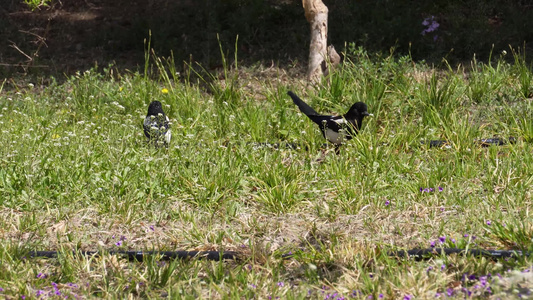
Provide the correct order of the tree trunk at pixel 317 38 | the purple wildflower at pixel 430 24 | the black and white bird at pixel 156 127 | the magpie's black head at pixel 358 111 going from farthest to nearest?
the purple wildflower at pixel 430 24, the tree trunk at pixel 317 38, the magpie's black head at pixel 358 111, the black and white bird at pixel 156 127

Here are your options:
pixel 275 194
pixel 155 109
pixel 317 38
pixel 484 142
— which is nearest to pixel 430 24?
pixel 317 38

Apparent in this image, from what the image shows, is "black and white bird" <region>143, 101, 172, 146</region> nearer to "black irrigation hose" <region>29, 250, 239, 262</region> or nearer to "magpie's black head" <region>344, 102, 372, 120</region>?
"black irrigation hose" <region>29, 250, 239, 262</region>

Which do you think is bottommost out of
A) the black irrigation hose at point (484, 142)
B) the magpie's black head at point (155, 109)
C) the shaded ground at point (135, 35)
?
the shaded ground at point (135, 35)

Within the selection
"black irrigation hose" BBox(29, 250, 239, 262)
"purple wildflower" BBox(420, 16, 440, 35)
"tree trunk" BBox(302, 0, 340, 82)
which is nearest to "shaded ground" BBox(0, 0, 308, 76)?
"tree trunk" BBox(302, 0, 340, 82)

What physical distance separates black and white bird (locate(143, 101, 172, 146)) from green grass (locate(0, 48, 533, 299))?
125 mm

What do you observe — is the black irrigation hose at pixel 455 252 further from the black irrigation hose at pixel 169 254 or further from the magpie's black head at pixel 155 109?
the magpie's black head at pixel 155 109

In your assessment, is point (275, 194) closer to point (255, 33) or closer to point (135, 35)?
point (255, 33)

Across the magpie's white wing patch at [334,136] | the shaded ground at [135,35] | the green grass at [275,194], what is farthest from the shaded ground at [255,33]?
the magpie's white wing patch at [334,136]

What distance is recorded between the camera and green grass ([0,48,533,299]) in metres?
3.52

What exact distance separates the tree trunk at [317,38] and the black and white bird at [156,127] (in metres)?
2.18

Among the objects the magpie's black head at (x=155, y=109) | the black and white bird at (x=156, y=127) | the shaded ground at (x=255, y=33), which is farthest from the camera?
the shaded ground at (x=255, y=33)

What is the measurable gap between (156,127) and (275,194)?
1.41 meters

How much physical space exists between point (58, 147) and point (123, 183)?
108cm

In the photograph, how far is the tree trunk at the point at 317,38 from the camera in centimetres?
736
